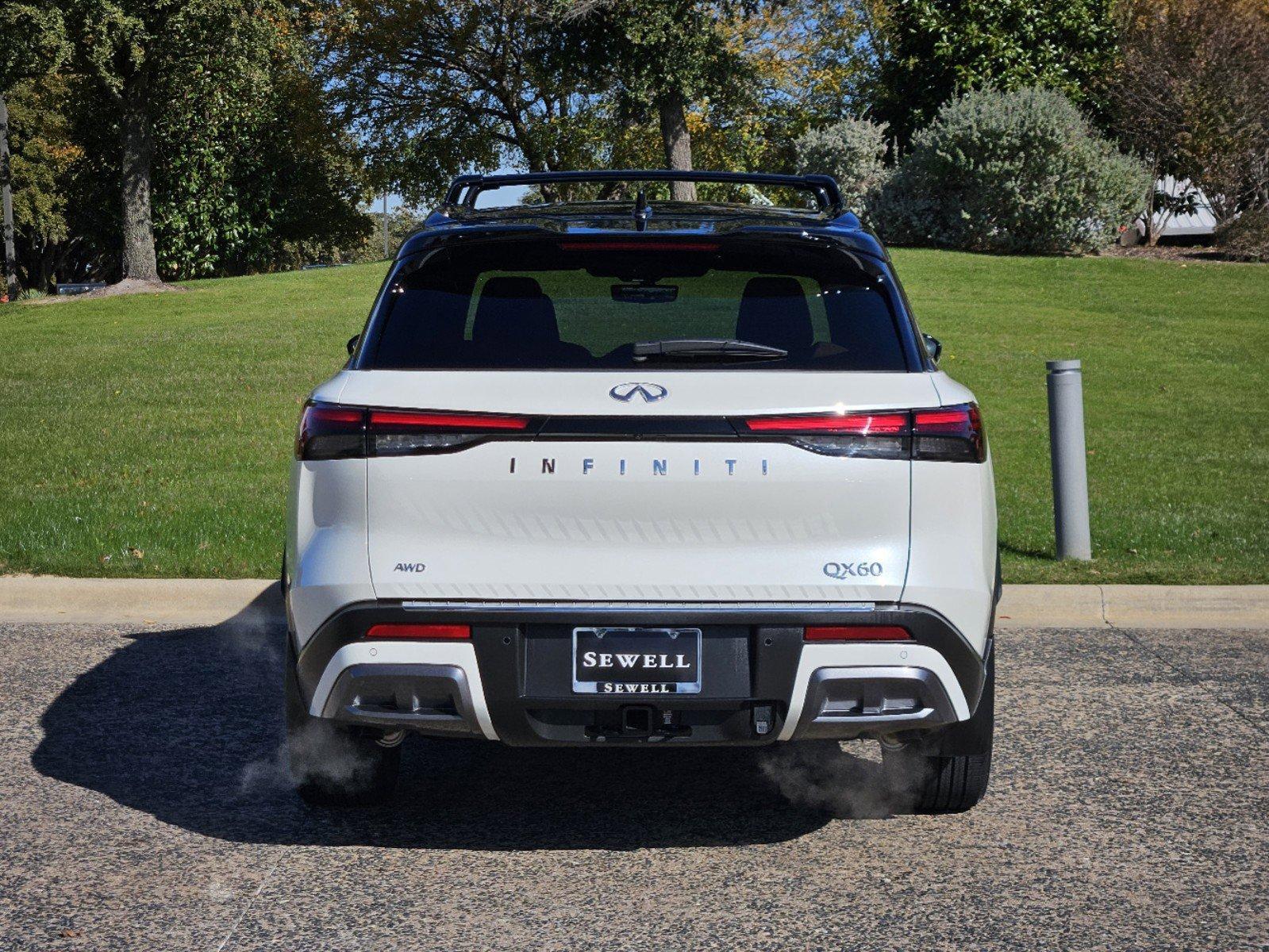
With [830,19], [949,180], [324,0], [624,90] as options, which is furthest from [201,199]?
[830,19]

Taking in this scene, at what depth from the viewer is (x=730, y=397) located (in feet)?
12.6

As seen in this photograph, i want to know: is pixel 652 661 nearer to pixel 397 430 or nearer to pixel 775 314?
pixel 397 430

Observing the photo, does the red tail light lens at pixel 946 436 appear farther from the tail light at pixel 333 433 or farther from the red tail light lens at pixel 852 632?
the tail light at pixel 333 433

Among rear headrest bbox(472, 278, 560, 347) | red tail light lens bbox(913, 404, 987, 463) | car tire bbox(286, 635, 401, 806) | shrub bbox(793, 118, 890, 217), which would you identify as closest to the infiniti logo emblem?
rear headrest bbox(472, 278, 560, 347)

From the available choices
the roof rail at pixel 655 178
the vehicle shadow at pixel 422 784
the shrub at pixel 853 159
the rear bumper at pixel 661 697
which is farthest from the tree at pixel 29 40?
the rear bumper at pixel 661 697

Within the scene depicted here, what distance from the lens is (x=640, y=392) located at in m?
3.88

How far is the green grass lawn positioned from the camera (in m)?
8.84

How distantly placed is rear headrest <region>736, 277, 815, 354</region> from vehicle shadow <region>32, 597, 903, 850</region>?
150 centimetres

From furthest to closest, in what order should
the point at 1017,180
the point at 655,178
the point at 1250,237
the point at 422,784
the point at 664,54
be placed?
the point at 664,54
the point at 1250,237
the point at 1017,180
the point at 655,178
the point at 422,784

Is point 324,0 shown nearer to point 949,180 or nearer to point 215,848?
point 949,180

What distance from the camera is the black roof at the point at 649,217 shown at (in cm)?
434

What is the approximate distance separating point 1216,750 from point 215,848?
3.47m

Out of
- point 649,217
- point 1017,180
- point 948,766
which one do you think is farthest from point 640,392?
point 1017,180

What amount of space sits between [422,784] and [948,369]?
519 inches
